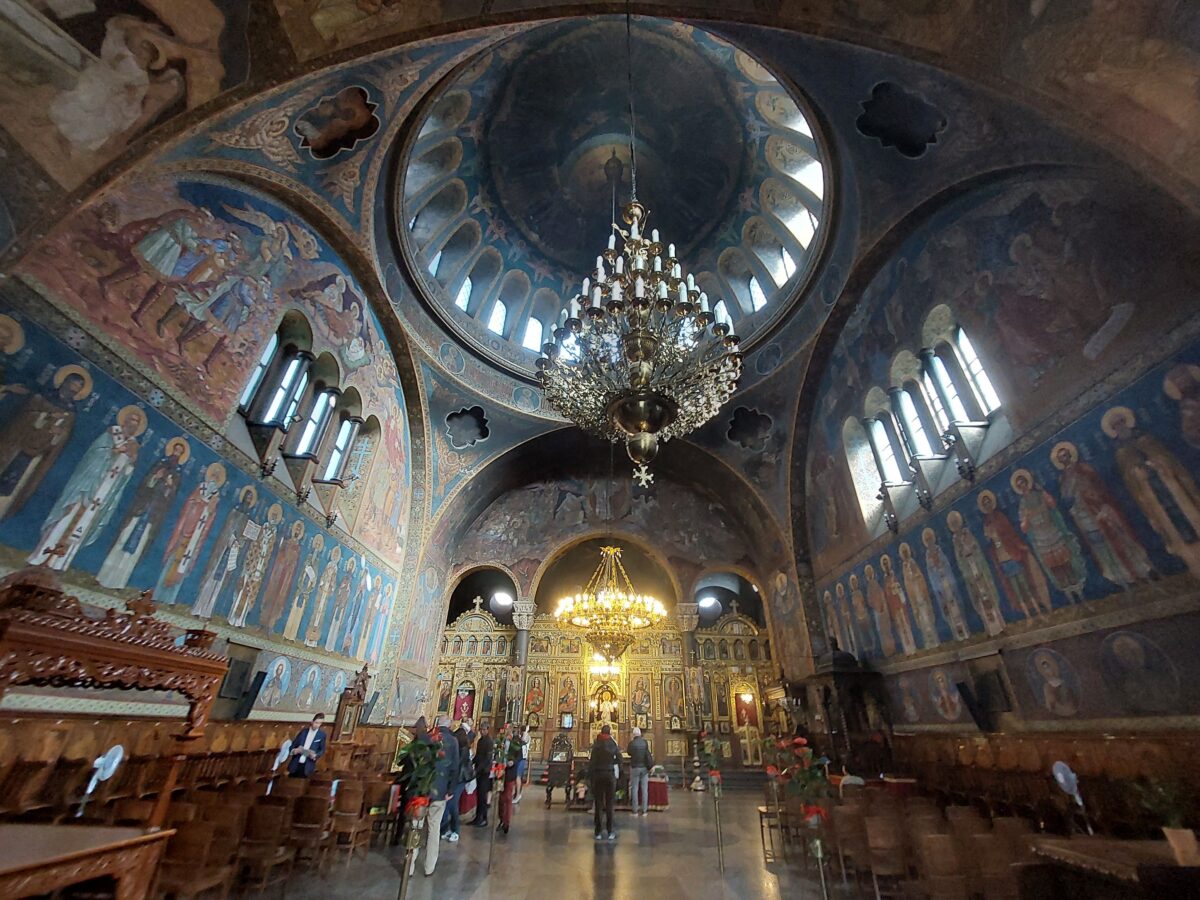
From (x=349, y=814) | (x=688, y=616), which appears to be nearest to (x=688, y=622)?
(x=688, y=616)

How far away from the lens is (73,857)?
2.29 m

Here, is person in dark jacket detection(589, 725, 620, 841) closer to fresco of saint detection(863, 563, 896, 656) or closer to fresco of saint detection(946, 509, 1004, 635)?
fresco of saint detection(946, 509, 1004, 635)

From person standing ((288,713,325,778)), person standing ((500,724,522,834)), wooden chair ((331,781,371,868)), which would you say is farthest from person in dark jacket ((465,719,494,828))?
person standing ((288,713,325,778))

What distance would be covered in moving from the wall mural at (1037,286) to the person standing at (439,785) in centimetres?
782

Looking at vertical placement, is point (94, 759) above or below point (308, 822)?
above

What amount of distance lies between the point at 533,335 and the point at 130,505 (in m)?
10.8

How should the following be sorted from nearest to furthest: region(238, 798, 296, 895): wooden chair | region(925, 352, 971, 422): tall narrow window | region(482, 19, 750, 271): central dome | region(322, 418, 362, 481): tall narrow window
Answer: region(238, 798, 296, 895): wooden chair
region(925, 352, 971, 422): tall narrow window
region(322, 418, 362, 481): tall narrow window
region(482, 19, 750, 271): central dome

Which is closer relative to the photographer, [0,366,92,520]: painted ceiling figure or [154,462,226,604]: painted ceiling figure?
[0,366,92,520]: painted ceiling figure

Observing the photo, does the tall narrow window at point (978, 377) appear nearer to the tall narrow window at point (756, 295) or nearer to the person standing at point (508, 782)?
the tall narrow window at point (756, 295)

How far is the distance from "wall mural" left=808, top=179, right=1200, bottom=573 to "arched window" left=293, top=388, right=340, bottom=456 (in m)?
11.1

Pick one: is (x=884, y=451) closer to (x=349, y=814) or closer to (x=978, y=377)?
(x=978, y=377)

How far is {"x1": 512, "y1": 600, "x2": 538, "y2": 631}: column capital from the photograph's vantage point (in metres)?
16.0

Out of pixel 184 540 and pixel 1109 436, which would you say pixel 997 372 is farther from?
pixel 184 540

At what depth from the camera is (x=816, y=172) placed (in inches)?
432
